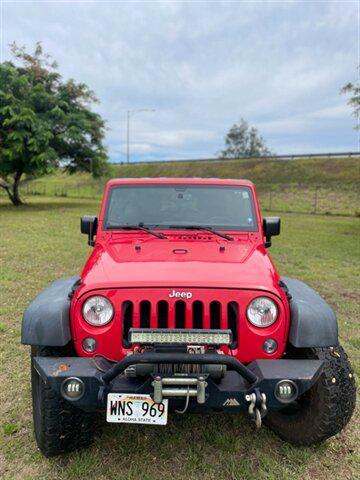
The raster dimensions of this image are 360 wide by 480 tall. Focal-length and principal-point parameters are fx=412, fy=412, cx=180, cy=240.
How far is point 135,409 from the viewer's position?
7.09 feet

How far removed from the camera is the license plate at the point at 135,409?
2.15 metres

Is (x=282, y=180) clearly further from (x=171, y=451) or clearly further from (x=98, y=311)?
(x=98, y=311)

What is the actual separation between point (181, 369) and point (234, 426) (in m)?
1.07

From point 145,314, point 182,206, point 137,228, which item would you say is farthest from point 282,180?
point 145,314

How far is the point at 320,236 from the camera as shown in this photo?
1367 cm

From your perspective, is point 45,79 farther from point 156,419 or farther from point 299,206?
point 156,419

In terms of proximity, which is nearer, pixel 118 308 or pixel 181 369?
pixel 181 369

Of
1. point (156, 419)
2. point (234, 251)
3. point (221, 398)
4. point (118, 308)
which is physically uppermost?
point (234, 251)

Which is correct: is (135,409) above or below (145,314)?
below

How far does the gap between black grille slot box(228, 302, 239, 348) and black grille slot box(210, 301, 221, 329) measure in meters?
0.07

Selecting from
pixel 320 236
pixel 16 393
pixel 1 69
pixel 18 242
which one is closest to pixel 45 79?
pixel 1 69

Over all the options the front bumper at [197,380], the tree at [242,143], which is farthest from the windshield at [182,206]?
the tree at [242,143]

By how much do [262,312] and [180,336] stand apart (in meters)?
0.51

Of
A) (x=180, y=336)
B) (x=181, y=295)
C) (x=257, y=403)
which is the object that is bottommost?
(x=257, y=403)
